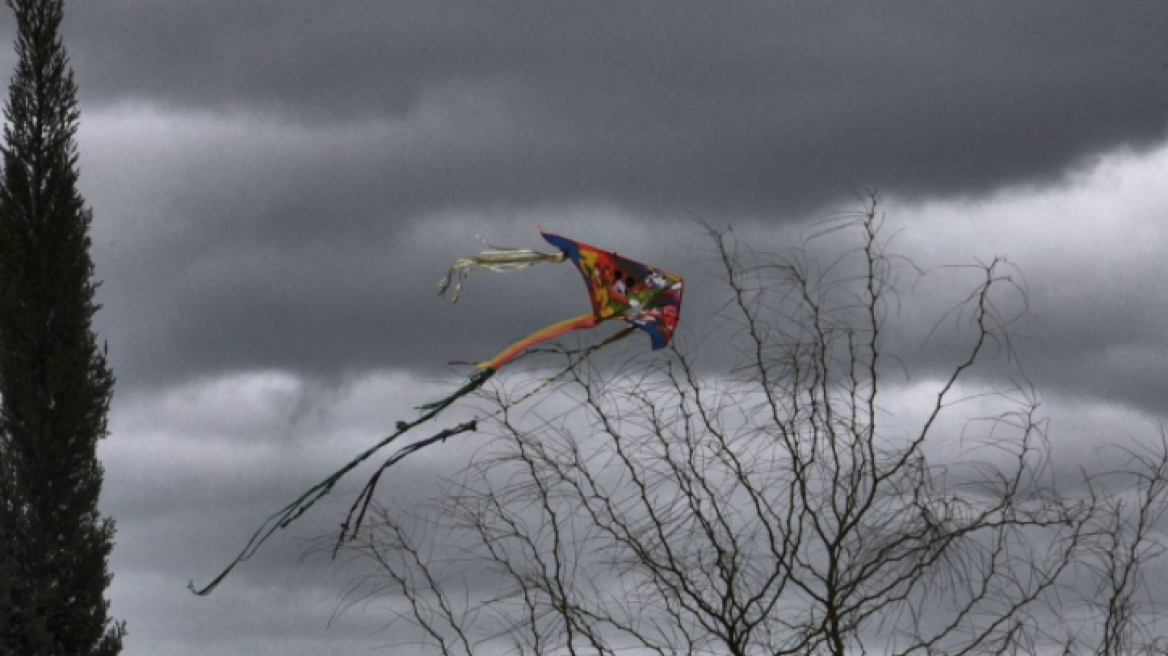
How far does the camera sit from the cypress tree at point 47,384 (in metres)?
9.66

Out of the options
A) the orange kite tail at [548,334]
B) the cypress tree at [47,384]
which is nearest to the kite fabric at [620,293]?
the orange kite tail at [548,334]

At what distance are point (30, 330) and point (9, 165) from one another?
1729 millimetres

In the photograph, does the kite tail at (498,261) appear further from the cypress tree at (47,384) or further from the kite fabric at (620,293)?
the cypress tree at (47,384)

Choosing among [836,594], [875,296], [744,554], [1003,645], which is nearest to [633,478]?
[744,554]

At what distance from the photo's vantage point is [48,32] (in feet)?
37.9

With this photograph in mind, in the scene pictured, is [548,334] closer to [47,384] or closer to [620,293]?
[620,293]

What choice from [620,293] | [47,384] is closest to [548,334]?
[620,293]

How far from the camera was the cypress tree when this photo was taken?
9656 millimetres

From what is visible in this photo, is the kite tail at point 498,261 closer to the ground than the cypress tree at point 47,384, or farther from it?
closer to the ground

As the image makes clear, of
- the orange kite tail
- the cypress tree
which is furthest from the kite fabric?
the cypress tree

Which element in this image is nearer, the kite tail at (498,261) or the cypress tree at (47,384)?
the kite tail at (498,261)

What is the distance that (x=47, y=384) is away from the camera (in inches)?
412

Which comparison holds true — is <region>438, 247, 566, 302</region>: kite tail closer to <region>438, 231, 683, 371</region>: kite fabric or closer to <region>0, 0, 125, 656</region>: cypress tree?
<region>438, 231, 683, 371</region>: kite fabric

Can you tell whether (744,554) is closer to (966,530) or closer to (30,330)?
(966,530)
